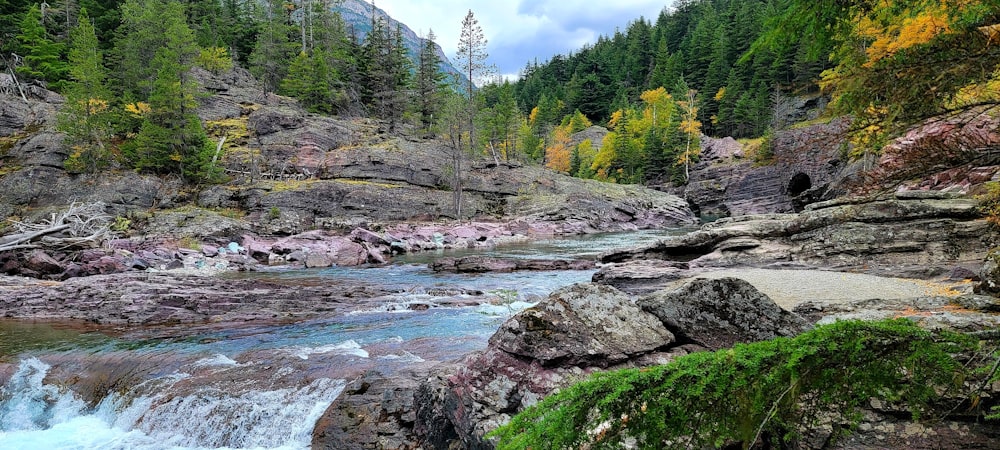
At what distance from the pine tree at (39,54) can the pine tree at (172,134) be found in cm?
1166

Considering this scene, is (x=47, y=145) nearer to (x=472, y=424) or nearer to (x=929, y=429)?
(x=472, y=424)

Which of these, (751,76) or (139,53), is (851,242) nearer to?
(139,53)

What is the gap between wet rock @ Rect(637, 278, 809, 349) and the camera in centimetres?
513

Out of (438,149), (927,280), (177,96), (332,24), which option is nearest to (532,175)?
(438,149)

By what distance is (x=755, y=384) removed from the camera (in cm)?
213

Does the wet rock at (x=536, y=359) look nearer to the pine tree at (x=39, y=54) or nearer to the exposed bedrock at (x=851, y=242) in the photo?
the exposed bedrock at (x=851, y=242)

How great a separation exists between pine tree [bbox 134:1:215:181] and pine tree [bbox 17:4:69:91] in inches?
459

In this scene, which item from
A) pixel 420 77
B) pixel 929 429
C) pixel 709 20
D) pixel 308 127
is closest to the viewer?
pixel 929 429

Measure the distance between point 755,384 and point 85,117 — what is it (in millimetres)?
42778

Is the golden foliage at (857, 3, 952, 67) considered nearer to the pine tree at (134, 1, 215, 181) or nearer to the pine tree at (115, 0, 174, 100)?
the pine tree at (134, 1, 215, 181)

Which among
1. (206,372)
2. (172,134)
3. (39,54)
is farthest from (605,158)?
(206,372)

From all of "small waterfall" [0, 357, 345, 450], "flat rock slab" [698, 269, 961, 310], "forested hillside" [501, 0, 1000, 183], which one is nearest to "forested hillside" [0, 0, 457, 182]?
"forested hillside" [501, 0, 1000, 183]

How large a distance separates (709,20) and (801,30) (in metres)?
98.4

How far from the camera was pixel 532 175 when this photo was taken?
47531mm
